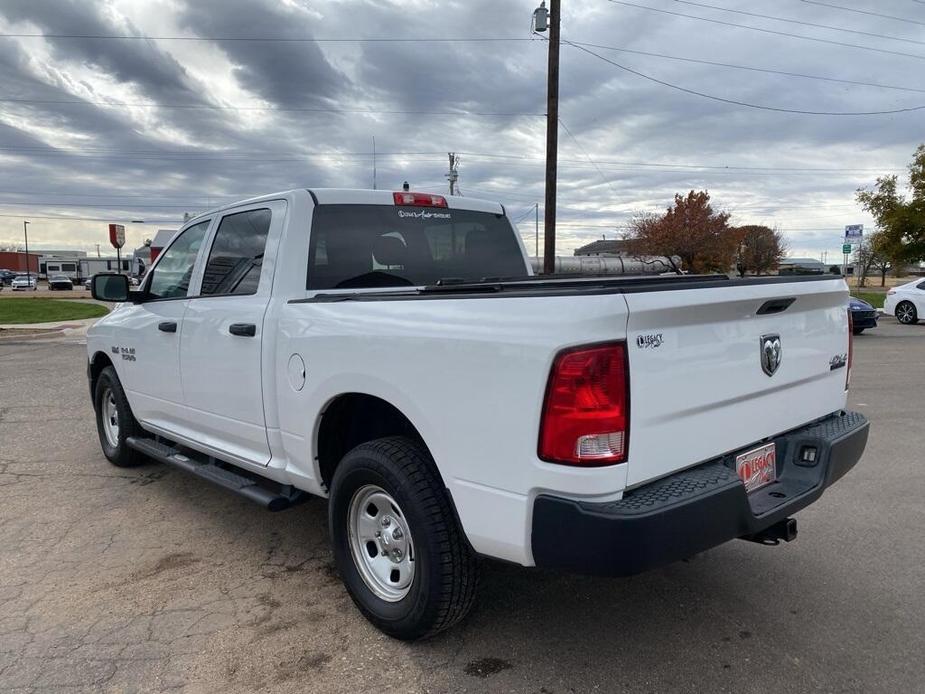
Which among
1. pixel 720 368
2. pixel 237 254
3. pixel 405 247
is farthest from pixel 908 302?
pixel 237 254

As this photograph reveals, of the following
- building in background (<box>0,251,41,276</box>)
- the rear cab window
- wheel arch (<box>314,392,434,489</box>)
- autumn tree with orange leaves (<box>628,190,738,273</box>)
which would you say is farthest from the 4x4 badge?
building in background (<box>0,251,41,276</box>)

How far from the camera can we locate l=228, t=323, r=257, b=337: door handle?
3.52m

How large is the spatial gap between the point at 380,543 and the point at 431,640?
0.46 m

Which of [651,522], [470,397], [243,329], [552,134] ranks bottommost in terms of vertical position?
[651,522]

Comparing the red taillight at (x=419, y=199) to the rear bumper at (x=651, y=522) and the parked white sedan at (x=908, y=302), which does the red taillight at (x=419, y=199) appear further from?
the parked white sedan at (x=908, y=302)

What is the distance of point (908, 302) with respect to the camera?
1975 centimetres

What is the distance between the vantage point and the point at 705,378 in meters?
2.53

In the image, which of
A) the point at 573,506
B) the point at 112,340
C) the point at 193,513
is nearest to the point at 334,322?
the point at 573,506

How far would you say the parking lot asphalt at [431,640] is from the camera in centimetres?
272

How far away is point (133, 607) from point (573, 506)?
2.33m

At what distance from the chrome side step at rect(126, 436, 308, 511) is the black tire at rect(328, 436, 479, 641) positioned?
735 millimetres

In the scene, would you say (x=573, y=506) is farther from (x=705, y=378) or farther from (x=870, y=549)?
(x=870, y=549)

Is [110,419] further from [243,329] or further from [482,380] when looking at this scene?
[482,380]

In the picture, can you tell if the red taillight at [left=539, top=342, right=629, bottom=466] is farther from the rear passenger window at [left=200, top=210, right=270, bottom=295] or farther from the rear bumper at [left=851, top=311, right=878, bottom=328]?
the rear bumper at [left=851, top=311, right=878, bottom=328]
